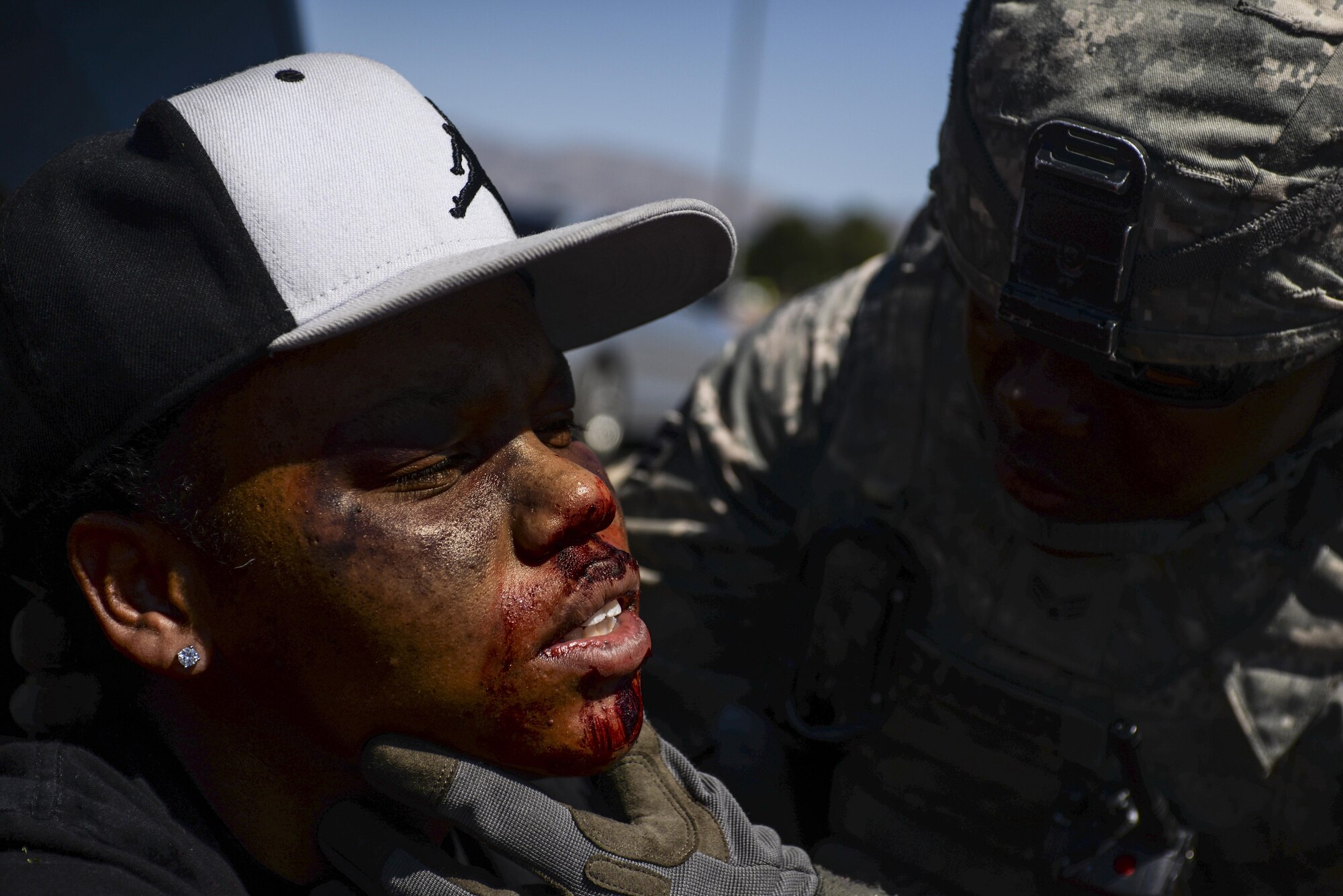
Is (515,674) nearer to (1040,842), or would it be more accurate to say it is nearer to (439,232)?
(439,232)

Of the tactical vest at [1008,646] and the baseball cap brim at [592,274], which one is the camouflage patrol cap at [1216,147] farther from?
the baseball cap brim at [592,274]

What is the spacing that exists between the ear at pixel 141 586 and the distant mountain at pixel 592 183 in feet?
18.0

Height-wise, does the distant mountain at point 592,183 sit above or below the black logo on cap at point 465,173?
below

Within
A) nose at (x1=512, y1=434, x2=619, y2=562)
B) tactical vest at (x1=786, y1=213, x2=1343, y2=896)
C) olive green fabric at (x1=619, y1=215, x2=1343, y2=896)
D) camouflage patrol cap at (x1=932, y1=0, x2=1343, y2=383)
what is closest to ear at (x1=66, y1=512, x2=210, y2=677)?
nose at (x1=512, y1=434, x2=619, y2=562)

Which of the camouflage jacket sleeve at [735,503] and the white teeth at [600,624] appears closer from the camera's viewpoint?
the white teeth at [600,624]

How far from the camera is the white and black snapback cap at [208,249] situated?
1.48 m

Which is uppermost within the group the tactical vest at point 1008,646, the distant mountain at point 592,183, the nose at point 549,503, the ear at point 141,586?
the nose at point 549,503

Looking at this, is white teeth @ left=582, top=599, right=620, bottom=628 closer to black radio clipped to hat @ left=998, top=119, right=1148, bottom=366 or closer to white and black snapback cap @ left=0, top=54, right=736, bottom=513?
white and black snapback cap @ left=0, top=54, right=736, bottom=513

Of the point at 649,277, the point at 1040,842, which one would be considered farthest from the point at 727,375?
the point at 1040,842

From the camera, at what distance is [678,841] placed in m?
1.71

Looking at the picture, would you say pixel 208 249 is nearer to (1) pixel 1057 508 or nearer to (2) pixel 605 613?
(2) pixel 605 613

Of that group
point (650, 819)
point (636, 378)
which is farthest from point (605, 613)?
point (636, 378)

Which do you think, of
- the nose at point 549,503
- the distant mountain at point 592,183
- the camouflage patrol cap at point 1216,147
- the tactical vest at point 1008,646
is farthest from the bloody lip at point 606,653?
the distant mountain at point 592,183

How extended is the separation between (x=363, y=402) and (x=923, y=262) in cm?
162
